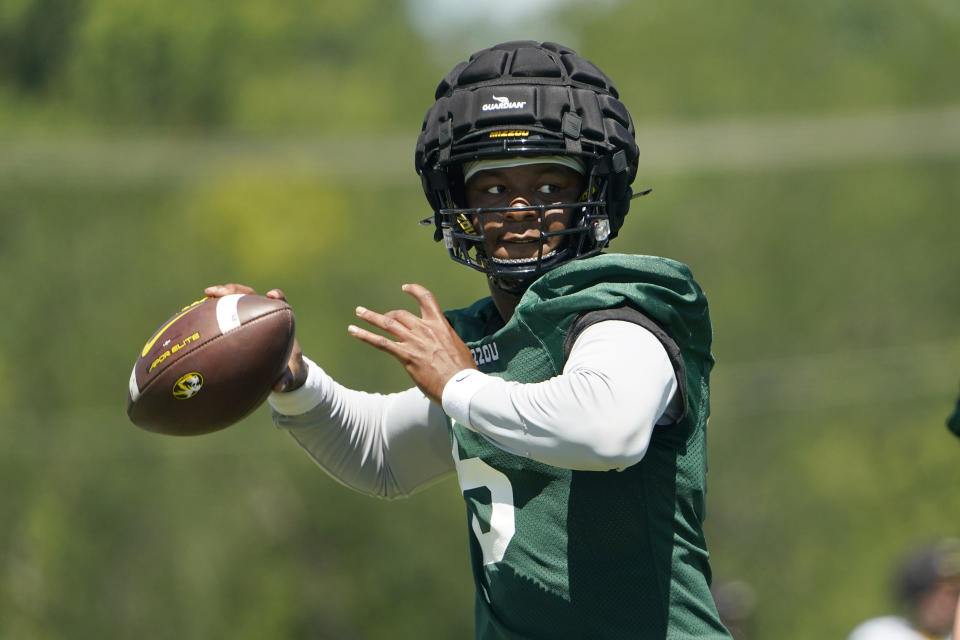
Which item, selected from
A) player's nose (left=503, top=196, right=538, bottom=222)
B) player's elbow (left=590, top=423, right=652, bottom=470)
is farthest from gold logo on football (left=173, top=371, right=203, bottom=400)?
player's elbow (left=590, top=423, right=652, bottom=470)

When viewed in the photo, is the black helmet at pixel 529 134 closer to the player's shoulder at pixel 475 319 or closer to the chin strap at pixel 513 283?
the chin strap at pixel 513 283

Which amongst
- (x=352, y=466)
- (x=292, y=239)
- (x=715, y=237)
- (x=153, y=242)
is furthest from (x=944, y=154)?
(x=352, y=466)

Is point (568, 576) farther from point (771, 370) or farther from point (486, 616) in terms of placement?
point (771, 370)

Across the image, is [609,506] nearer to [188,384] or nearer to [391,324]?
[391,324]

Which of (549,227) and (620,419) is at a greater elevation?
(549,227)

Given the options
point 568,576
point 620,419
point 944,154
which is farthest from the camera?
point 944,154

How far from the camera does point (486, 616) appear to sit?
3186 millimetres

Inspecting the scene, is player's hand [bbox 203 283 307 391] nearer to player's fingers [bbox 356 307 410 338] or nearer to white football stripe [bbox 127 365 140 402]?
white football stripe [bbox 127 365 140 402]

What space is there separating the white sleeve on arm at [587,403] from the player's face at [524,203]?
1.35ft

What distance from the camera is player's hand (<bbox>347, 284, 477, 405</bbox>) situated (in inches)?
117

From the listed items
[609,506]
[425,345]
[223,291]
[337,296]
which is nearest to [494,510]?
A: [609,506]

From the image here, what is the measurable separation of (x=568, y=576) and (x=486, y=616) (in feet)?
0.94

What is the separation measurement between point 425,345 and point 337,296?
14.9m

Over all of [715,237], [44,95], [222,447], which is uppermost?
[44,95]
